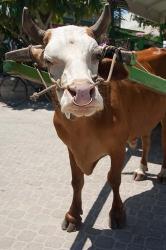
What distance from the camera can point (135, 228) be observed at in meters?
4.04

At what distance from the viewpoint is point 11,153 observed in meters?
6.28

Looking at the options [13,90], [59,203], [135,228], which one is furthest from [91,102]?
[13,90]

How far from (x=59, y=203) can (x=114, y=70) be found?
6.38ft

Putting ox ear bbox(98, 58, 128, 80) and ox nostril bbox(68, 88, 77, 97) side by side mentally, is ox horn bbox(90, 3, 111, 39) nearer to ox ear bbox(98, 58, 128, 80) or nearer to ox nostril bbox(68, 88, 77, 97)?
ox ear bbox(98, 58, 128, 80)

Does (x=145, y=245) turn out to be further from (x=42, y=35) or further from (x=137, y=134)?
(x=42, y=35)

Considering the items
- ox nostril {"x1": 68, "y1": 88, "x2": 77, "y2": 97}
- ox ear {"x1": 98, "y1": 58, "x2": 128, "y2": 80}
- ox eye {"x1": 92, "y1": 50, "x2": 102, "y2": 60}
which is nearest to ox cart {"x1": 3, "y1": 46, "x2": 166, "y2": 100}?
ox ear {"x1": 98, "y1": 58, "x2": 128, "y2": 80}

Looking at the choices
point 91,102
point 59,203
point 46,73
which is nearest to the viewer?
point 91,102

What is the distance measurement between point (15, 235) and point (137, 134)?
168 cm

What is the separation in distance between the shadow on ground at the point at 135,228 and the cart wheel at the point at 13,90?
6.27 meters

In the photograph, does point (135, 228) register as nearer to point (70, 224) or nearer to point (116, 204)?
point (116, 204)

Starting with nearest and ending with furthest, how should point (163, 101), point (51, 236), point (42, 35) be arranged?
point (42, 35)
point (51, 236)
point (163, 101)

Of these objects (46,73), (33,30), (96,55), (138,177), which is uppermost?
(33,30)

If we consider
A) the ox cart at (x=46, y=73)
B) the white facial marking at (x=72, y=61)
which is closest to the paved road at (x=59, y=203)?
the ox cart at (x=46, y=73)

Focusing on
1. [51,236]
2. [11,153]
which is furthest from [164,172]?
[11,153]
